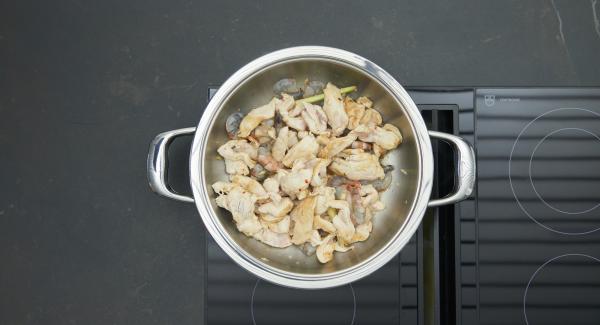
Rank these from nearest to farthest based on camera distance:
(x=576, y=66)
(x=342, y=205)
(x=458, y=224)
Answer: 1. (x=342, y=205)
2. (x=458, y=224)
3. (x=576, y=66)

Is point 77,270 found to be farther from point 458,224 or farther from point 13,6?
point 458,224

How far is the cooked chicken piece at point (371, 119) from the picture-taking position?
0.75 meters

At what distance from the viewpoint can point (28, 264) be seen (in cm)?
95

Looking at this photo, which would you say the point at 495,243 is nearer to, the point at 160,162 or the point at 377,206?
the point at 377,206

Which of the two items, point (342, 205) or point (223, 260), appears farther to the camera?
point (223, 260)

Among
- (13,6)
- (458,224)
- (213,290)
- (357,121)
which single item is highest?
(13,6)

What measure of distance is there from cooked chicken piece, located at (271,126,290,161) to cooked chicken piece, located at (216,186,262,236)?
0.25 feet

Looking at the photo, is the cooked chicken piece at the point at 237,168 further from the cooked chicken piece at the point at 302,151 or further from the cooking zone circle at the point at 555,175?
the cooking zone circle at the point at 555,175

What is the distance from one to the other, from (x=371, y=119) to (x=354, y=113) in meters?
0.03

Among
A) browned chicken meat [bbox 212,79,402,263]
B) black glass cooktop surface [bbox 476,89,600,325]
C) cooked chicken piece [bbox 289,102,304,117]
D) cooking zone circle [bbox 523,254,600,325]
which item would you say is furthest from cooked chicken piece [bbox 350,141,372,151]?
cooking zone circle [bbox 523,254,600,325]

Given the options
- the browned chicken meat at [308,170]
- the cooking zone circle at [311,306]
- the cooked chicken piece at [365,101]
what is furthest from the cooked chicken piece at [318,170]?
the cooking zone circle at [311,306]

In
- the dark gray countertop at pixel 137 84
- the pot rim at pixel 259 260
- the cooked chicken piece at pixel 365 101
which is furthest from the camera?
the dark gray countertop at pixel 137 84

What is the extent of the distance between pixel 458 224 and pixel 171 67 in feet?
2.05

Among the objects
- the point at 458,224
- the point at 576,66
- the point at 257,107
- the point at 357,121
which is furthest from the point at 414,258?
the point at 576,66
